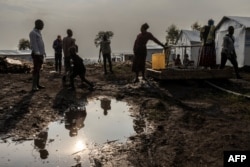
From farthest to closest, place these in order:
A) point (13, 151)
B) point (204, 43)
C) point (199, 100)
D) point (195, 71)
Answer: point (204, 43) → point (195, 71) → point (199, 100) → point (13, 151)

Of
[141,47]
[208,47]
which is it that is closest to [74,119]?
[141,47]

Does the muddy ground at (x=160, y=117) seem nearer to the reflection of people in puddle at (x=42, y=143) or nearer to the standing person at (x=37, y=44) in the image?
the reflection of people in puddle at (x=42, y=143)

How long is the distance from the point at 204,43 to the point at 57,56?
6.38 metres

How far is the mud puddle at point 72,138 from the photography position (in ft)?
14.9

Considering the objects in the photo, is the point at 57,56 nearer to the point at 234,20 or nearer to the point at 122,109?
the point at 122,109

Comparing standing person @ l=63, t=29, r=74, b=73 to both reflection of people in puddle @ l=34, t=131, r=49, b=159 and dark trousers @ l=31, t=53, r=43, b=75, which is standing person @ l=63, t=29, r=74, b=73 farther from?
reflection of people in puddle @ l=34, t=131, r=49, b=159

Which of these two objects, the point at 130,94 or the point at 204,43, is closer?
the point at 130,94

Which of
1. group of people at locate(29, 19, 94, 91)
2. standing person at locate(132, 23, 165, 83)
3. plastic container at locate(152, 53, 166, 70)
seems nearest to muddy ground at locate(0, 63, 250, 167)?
group of people at locate(29, 19, 94, 91)

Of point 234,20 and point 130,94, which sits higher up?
point 234,20

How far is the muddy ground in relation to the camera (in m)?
4.59

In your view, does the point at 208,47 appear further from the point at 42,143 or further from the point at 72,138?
the point at 42,143

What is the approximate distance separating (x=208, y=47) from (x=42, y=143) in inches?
294

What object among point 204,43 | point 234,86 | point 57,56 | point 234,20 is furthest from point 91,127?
point 234,20

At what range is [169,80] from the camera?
10.4 metres
